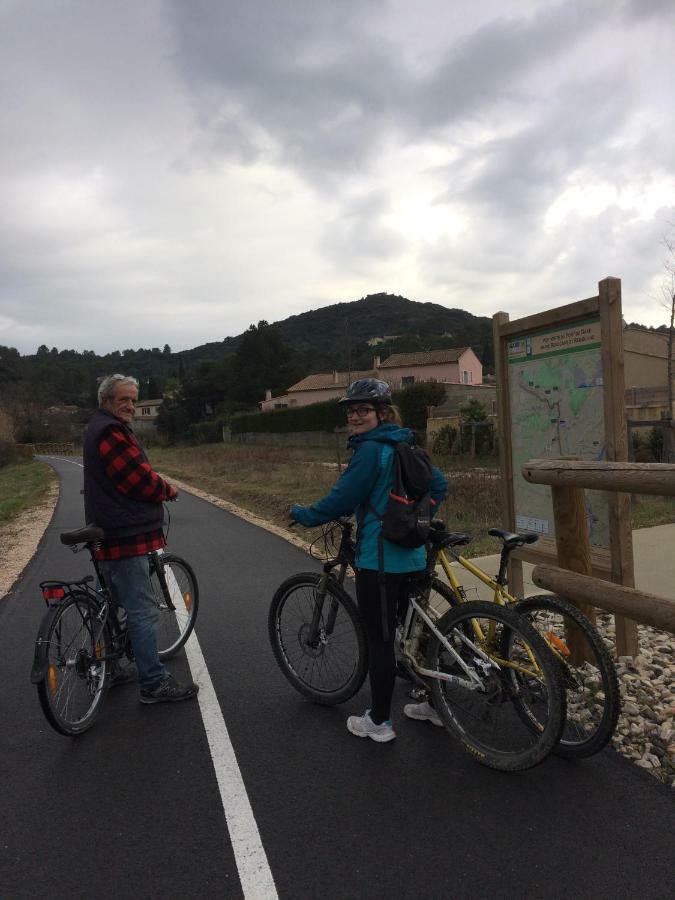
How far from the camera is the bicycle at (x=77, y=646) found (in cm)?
338

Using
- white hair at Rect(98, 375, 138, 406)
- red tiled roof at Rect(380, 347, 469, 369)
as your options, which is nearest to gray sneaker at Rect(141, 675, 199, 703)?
white hair at Rect(98, 375, 138, 406)

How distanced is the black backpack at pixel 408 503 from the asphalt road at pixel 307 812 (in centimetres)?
116

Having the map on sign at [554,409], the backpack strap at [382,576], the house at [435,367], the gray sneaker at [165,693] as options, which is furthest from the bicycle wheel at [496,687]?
the house at [435,367]

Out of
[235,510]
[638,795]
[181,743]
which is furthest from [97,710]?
[235,510]

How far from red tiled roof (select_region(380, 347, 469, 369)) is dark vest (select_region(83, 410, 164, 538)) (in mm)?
59517

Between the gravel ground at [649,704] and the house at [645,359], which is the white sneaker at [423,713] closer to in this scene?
the gravel ground at [649,704]

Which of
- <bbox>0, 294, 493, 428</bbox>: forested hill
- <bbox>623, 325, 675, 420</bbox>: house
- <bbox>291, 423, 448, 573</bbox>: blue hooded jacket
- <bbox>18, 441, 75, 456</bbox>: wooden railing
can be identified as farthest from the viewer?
<bbox>0, 294, 493, 428</bbox>: forested hill

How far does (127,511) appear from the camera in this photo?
379 cm

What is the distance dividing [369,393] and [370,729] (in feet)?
5.96

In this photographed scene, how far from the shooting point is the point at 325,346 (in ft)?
390

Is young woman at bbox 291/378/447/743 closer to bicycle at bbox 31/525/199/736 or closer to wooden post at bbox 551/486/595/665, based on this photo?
wooden post at bbox 551/486/595/665

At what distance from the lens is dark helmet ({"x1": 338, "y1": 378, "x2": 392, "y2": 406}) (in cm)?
327

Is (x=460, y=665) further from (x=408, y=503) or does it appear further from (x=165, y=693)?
(x=165, y=693)

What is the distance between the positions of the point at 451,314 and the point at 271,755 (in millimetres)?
138165
